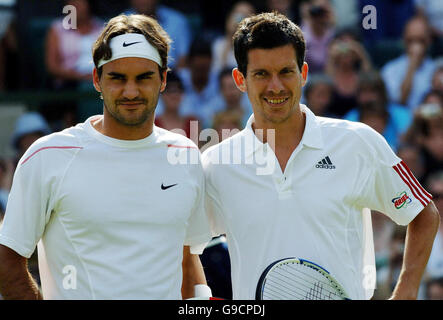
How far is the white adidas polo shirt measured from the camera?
3578mm

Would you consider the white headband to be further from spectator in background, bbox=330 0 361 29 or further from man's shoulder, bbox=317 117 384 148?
spectator in background, bbox=330 0 361 29

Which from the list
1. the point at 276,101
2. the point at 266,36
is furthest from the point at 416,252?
the point at 266,36

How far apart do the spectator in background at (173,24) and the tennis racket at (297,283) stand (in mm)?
4445

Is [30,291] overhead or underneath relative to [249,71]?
underneath

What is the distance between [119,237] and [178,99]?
4045 mm

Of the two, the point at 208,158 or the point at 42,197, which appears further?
the point at 208,158

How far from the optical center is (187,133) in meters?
7.27

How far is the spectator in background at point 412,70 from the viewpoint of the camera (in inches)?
304

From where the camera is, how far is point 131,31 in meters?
3.68

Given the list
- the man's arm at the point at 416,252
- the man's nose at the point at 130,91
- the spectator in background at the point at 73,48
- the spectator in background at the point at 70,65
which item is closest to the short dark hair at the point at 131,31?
the man's nose at the point at 130,91

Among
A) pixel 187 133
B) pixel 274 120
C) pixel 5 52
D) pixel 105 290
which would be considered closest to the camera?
pixel 105 290

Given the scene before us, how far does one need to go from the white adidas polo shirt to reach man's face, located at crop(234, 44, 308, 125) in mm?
153
